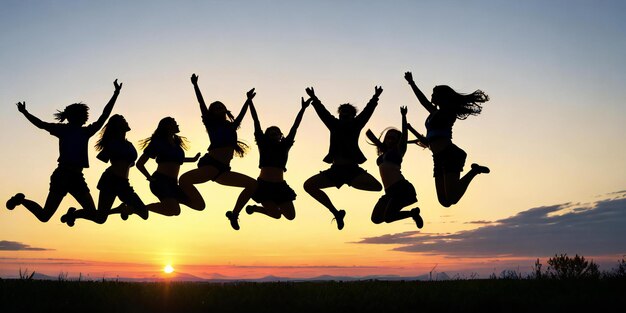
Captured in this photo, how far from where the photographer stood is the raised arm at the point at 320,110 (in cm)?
1303

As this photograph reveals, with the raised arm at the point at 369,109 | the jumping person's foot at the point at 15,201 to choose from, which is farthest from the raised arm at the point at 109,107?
the raised arm at the point at 369,109

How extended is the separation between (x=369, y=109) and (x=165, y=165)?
4.70 metres

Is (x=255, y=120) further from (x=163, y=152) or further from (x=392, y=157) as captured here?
(x=392, y=157)

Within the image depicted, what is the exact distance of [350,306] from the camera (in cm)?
976

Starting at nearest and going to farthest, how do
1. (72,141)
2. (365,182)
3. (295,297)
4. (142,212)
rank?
(295,297) → (365,182) → (72,141) → (142,212)

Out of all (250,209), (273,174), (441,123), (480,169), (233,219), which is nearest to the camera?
(441,123)

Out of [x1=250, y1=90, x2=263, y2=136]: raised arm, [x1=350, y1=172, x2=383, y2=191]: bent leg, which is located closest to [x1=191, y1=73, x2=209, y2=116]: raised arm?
[x1=250, y1=90, x2=263, y2=136]: raised arm

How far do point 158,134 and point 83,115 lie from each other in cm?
165

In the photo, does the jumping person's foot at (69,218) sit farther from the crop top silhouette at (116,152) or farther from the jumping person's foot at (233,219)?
the jumping person's foot at (233,219)

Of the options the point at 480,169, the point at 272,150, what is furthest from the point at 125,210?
the point at 480,169

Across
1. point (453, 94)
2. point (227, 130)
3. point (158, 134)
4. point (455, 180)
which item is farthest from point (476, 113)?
point (158, 134)

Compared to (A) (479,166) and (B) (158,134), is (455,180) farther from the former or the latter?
(B) (158,134)

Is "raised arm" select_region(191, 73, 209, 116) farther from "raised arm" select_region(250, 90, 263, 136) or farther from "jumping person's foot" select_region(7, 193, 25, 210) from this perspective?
"jumping person's foot" select_region(7, 193, 25, 210)

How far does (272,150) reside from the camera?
13.4 meters
